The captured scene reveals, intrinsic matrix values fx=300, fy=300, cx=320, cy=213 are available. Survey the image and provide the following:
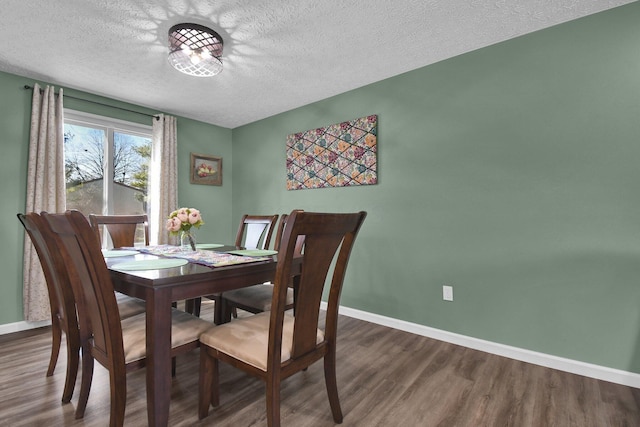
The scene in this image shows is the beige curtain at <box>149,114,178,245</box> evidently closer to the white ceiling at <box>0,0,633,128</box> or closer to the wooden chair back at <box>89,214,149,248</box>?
the white ceiling at <box>0,0,633,128</box>

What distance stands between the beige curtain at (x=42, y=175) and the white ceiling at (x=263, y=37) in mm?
289

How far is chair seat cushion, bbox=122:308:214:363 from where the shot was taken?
1280mm

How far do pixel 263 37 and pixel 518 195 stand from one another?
219 centimetres

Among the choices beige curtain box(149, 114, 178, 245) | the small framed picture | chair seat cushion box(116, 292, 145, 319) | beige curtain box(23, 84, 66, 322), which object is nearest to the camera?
chair seat cushion box(116, 292, 145, 319)

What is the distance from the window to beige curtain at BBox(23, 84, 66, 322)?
239mm

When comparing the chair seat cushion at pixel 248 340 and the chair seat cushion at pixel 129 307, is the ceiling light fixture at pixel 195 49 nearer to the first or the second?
the chair seat cushion at pixel 129 307

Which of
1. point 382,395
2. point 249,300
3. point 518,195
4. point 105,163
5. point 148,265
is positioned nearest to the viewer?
point 148,265

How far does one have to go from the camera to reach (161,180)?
3.58 metres

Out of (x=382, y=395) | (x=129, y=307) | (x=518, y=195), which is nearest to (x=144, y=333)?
(x=129, y=307)

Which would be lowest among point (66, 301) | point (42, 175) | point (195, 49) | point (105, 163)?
point (66, 301)

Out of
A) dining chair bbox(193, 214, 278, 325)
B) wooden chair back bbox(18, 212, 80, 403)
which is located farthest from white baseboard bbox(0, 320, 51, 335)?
wooden chair back bbox(18, 212, 80, 403)

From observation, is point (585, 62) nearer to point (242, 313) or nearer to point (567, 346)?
point (567, 346)

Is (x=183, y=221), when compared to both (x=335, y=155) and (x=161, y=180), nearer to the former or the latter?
(x=335, y=155)

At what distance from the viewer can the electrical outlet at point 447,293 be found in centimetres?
245
